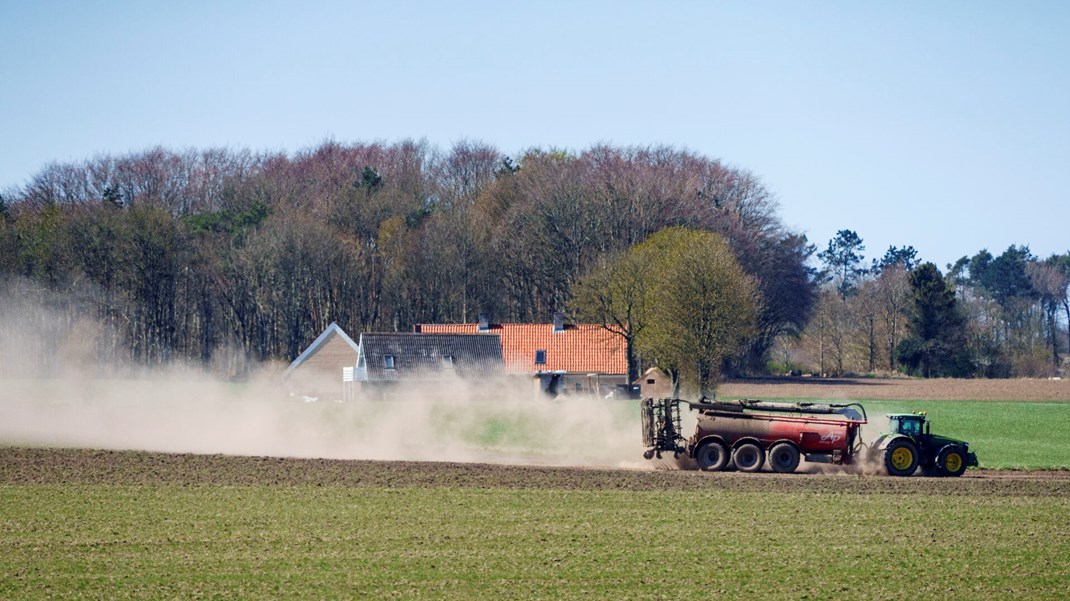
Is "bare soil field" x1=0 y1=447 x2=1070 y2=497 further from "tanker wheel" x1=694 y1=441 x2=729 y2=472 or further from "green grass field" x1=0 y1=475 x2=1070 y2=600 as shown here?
"green grass field" x1=0 y1=475 x2=1070 y2=600

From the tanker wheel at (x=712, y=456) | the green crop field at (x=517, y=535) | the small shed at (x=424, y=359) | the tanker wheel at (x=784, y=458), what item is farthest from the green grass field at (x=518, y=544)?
the small shed at (x=424, y=359)

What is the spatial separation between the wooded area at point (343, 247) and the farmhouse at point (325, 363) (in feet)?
43.7

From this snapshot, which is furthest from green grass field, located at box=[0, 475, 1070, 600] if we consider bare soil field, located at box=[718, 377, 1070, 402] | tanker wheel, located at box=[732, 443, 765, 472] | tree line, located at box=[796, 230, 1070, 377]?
tree line, located at box=[796, 230, 1070, 377]

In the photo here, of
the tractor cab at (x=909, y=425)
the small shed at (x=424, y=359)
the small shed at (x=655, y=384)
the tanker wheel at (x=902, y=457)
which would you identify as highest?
the small shed at (x=424, y=359)

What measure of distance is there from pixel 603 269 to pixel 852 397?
65.7ft

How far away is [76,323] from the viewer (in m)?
83.8

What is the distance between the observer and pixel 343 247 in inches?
3757

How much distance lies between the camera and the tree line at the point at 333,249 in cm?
8662

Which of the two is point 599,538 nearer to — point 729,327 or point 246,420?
point 246,420

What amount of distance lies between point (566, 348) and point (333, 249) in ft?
85.7

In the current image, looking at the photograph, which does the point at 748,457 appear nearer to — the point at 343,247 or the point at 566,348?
the point at 566,348

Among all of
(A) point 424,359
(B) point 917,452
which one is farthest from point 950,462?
(A) point 424,359

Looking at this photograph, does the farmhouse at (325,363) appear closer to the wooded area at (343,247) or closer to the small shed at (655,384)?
the wooded area at (343,247)

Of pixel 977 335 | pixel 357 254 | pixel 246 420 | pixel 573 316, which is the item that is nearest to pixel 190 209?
pixel 357 254
